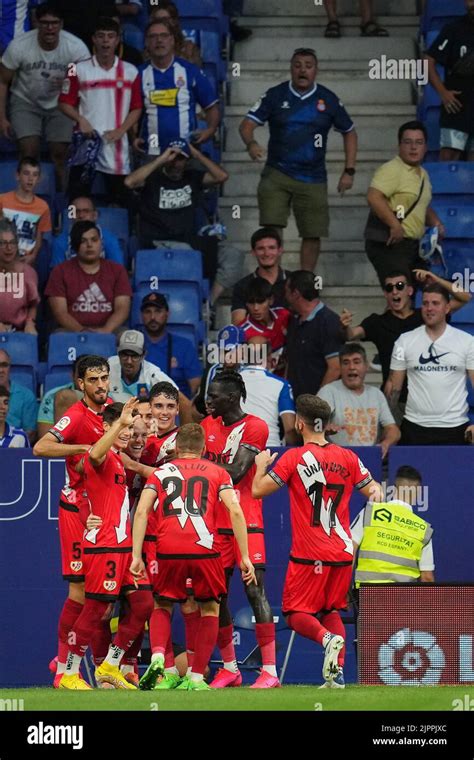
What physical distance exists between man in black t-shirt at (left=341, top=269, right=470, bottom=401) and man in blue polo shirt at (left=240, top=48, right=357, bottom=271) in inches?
57.3

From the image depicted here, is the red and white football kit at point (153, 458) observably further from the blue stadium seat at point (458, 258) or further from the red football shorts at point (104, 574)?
the blue stadium seat at point (458, 258)

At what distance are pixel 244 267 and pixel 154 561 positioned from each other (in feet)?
17.6

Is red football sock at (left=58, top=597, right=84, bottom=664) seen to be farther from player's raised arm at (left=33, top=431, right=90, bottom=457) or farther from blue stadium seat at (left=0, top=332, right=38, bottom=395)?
blue stadium seat at (left=0, top=332, right=38, bottom=395)

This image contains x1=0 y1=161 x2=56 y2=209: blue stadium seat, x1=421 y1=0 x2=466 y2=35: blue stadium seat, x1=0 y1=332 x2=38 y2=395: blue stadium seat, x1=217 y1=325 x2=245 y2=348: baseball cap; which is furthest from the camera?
x1=421 y1=0 x2=466 y2=35: blue stadium seat

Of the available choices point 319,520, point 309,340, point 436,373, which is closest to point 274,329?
point 309,340

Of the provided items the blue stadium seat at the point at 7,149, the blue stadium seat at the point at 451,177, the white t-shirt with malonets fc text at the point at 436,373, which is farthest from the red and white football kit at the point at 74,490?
the blue stadium seat at the point at 7,149

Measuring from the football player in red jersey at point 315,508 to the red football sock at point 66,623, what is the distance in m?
1.41

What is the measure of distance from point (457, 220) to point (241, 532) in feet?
21.7

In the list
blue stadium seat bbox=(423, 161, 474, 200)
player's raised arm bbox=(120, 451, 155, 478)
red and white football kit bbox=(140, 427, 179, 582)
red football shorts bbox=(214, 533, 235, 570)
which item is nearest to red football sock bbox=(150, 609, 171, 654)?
red football shorts bbox=(214, 533, 235, 570)

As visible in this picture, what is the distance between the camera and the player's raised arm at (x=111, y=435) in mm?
11992

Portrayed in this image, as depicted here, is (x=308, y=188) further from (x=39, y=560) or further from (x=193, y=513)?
(x=193, y=513)

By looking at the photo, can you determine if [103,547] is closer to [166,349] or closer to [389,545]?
[389,545]

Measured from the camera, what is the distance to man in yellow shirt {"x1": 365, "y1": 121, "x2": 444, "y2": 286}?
1753 centimetres
